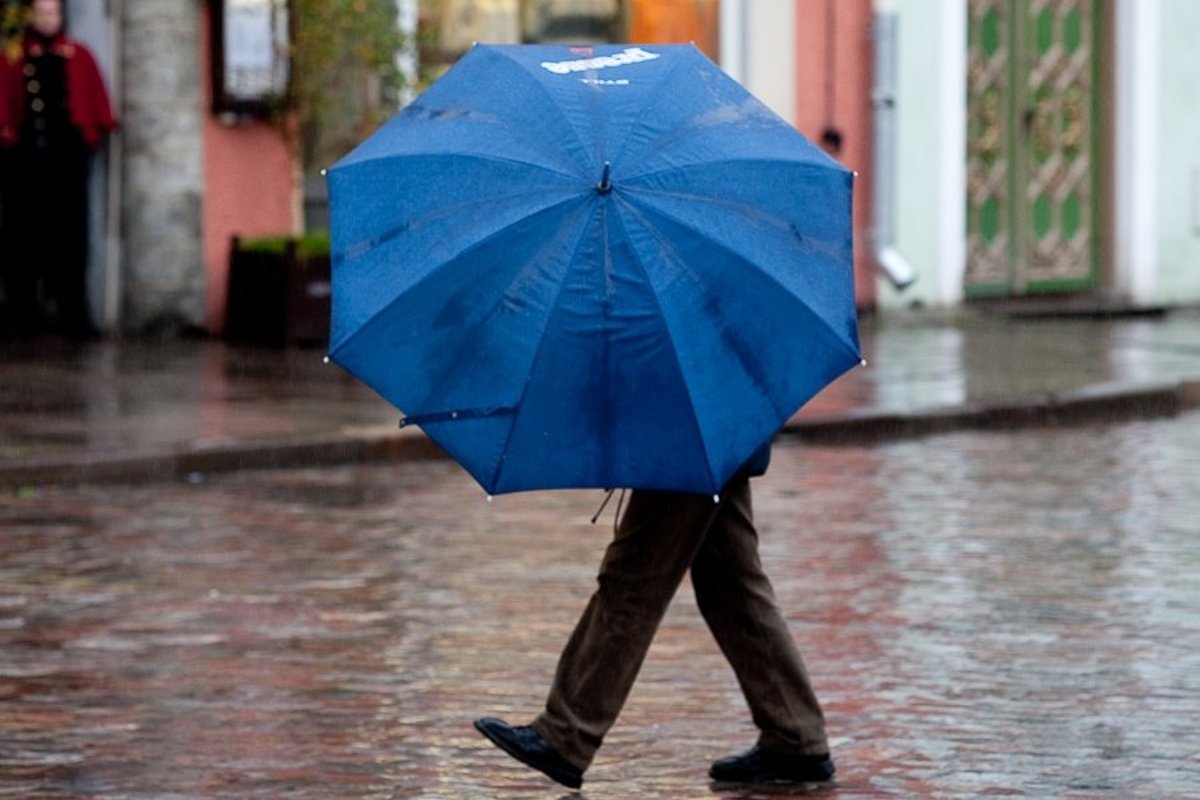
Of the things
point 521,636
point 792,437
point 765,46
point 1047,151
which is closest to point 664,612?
point 521,636

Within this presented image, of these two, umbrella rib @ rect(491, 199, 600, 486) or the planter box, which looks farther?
the planter box

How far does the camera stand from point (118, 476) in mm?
11164

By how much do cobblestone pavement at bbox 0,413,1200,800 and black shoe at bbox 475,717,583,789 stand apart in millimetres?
182

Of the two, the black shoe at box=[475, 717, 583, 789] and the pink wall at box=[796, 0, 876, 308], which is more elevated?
the pink wall at box=[796, 0, 876, 308]

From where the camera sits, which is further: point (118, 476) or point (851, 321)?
point (118, 476)

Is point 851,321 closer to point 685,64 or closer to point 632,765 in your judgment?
point 685,64

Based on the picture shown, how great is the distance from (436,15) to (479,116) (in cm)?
1279

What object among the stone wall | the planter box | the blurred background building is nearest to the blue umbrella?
the planter box

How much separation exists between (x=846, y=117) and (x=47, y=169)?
580cm

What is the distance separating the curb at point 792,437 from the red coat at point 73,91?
5024 mm

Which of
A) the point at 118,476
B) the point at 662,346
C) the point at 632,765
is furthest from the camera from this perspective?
the point at 118,476

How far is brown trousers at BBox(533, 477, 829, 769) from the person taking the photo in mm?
5594

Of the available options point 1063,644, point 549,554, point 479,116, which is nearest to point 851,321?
point 479,116

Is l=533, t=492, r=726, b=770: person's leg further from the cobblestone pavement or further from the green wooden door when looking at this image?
the green wooden door
